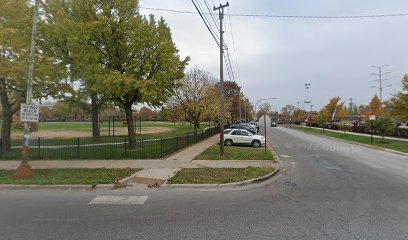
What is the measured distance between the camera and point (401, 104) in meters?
23.5

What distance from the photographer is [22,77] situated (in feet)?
40.5

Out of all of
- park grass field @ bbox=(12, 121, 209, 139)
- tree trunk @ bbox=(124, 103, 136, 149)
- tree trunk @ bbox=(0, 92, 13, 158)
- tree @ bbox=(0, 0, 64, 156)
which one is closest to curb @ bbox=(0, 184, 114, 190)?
tree @ bbox=(0, 0, 64, 156)

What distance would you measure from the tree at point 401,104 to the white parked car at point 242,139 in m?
14.0

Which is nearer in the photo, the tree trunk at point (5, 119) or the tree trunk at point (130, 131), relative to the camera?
the tree trunk at point (5, 119)

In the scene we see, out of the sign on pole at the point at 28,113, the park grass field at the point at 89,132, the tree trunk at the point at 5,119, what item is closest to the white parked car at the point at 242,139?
the park grass field at the point at 89,132

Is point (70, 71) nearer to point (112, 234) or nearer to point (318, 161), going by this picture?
point (112, 234)

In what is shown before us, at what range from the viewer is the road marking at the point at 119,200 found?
6520 mm

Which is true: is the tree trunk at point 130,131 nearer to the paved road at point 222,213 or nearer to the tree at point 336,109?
the paved road at point 222,213

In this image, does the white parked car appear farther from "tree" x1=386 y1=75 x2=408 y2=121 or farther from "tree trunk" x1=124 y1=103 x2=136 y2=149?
"tree" x1=386 y1=75 x2=408 y2=121

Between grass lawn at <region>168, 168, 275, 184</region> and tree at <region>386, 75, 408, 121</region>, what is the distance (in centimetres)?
2058

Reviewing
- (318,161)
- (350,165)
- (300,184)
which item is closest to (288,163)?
(318,161)

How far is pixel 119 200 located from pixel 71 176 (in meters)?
3.51

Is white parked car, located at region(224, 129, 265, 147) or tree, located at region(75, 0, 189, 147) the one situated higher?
tree, located at region(75, 0, 189, 147)

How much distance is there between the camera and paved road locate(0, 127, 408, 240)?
4.56 meters
